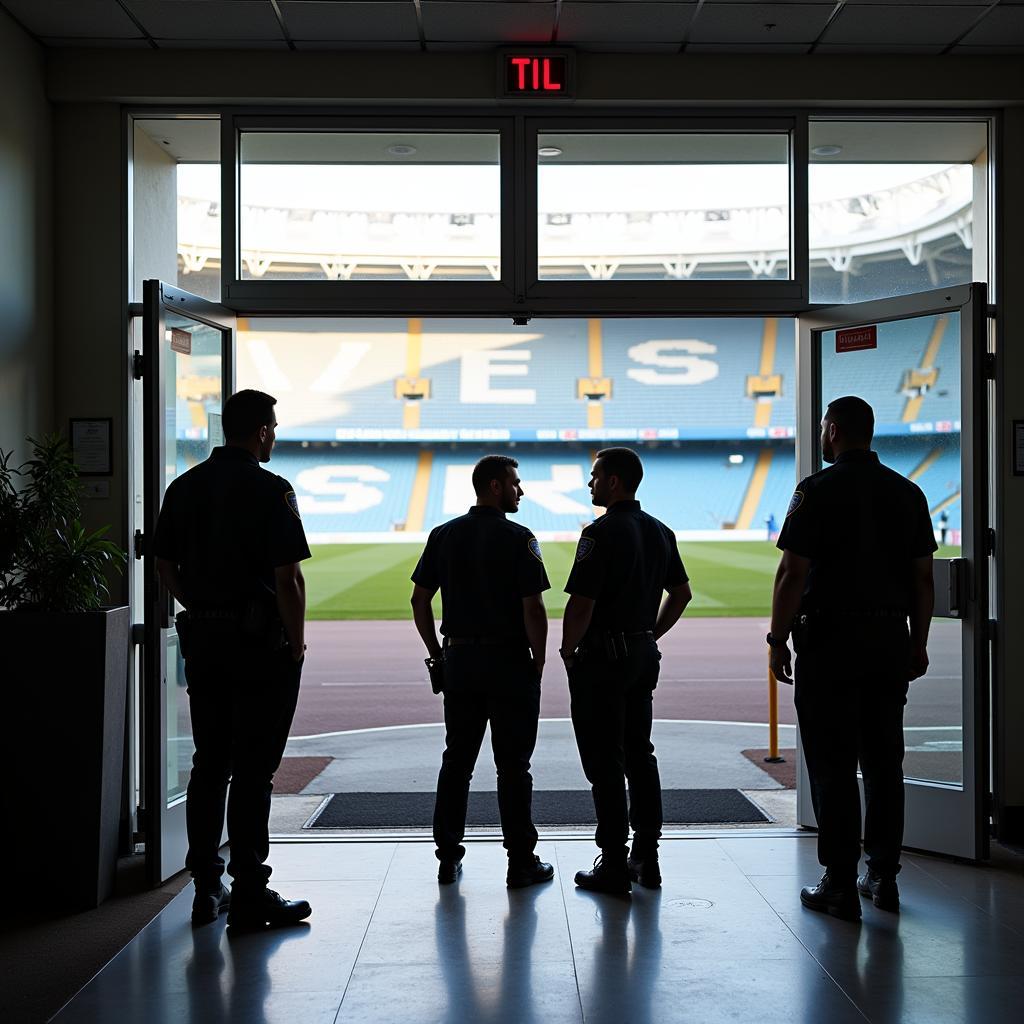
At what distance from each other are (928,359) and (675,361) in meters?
34.1

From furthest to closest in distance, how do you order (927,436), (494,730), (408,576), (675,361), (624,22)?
(675,361)
(408,576)
(927,436)
(624,22)
(494,730)

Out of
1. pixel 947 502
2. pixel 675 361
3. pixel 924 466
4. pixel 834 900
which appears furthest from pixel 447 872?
pixel 675 361

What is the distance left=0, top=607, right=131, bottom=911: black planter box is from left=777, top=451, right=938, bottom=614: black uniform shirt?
2.68m

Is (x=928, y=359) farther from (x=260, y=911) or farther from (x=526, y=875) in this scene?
(x=260, y=911)

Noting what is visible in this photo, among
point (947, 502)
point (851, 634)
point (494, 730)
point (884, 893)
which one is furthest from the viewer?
point (947, 502)

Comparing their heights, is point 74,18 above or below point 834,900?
above

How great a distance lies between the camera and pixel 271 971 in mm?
3486

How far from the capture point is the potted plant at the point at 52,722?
13.8ft

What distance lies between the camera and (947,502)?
5.03 m

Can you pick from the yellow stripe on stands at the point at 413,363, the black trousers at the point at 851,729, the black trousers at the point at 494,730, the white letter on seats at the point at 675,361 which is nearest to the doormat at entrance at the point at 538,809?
the black trousers at the point at 494,730

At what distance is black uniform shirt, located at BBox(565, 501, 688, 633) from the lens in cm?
414

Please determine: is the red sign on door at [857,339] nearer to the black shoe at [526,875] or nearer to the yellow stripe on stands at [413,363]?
the black shoe at [526,875]

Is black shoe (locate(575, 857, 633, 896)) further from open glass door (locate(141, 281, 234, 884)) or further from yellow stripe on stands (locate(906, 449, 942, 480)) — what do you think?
yellow stripe on stands (locate(906, 449, 942, 480))

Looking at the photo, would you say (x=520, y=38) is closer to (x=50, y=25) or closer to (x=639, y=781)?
(x=50, y=25)
